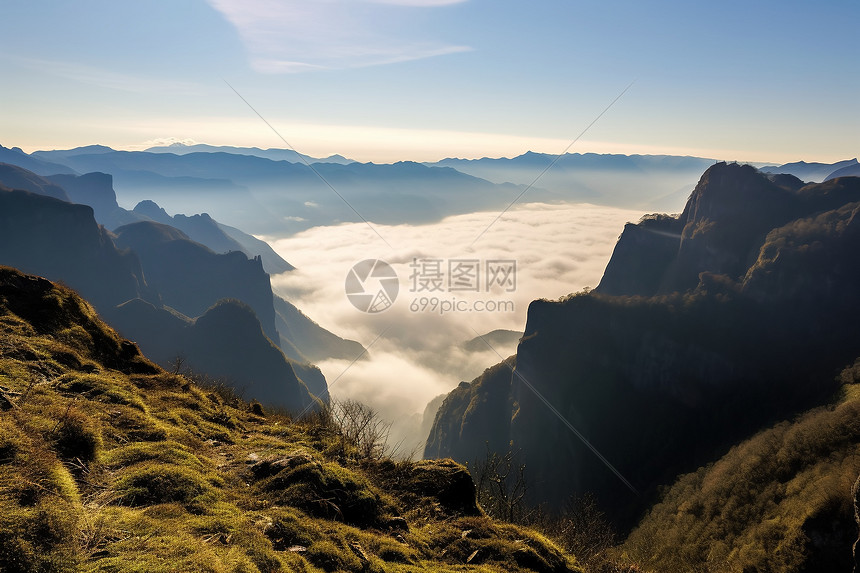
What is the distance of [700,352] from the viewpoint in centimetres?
13975

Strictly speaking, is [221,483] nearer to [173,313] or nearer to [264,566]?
[264,566]

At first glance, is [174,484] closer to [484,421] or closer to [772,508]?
[772,508]

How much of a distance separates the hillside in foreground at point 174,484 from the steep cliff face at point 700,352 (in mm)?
123304

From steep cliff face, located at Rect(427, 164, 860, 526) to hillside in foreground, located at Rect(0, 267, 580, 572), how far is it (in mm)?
123304

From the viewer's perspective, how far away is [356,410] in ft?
76.2

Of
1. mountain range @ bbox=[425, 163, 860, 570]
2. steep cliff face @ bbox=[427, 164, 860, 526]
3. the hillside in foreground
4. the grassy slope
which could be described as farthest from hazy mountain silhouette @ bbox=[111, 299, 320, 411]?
the hillside in foreground

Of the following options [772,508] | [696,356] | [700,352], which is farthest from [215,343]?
[772,508]

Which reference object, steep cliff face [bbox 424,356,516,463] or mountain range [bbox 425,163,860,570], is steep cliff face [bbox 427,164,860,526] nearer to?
mountain range [bbox 425,163,860,570]

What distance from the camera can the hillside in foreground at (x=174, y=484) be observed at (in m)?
7.91

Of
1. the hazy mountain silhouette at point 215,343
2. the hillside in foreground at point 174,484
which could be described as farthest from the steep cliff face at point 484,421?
the hillside in foreground at point 174,484

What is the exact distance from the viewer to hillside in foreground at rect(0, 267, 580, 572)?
311 inches

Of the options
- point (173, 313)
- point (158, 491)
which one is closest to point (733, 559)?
point (158, 491)

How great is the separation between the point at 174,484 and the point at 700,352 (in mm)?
159593

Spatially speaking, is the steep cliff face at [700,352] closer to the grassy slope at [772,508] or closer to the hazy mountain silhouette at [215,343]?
the grassy slope at [772,508]
